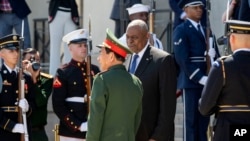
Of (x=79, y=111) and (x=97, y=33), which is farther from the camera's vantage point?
(x=97, y=33)

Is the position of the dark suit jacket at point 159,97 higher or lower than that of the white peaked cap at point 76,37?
lower

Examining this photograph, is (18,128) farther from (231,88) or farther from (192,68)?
(231,88)

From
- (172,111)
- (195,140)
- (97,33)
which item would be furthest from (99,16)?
(172,111)

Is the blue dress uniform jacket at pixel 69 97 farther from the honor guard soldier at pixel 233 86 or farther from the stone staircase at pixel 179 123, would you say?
the honor guard soldier at pixel 233 86

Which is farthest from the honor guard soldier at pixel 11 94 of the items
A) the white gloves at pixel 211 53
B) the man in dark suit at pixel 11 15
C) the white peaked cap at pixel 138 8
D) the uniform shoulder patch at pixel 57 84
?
the man in dark suit at pixel 11 15

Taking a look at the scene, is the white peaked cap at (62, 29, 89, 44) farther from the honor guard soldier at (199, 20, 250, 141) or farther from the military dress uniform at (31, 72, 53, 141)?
the honor guard soldier at (199, 20, 250, 141)

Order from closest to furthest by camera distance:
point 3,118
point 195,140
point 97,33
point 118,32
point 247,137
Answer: point 247,137 → point 3,118 → point 195,140 → point 118,32 → point 97,33

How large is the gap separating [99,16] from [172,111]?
20.4 feet

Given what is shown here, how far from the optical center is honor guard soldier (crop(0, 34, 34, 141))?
11.3 meters

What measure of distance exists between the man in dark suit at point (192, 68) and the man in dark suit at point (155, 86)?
2.19 metres

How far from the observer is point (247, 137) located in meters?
8.80

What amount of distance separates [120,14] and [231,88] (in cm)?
547

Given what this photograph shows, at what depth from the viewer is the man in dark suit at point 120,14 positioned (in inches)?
552

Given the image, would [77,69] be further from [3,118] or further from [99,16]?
[99,16]
